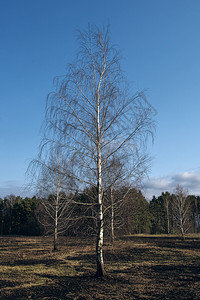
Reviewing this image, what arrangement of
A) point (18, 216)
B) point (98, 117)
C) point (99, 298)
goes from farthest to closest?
point (18, 216)
point (98, 117)
point (99, 298)

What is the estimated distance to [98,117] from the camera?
27.6ft

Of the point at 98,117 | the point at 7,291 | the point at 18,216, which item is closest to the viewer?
the point at 7,291

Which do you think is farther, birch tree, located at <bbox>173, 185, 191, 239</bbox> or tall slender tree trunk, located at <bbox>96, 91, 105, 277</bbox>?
birch tree, located at <bbox>173, 185, 191, 239</bbox>

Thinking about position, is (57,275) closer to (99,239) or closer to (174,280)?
(99,239)

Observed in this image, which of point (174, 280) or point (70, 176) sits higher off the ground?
point (70, 176)

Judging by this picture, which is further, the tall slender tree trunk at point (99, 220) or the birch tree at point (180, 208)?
the birch tree at point (180, 208)

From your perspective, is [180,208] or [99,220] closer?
[99,220]

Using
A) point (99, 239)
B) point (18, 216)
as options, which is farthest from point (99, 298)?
point (18, 216)

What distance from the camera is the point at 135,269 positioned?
10.1 metres

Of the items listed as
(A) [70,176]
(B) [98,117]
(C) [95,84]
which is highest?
(C) [95,84]

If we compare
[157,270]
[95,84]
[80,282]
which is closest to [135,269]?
[157,270]

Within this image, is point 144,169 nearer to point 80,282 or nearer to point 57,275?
point 80,282

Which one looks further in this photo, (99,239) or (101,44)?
(101,44)

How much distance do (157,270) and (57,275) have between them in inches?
177
